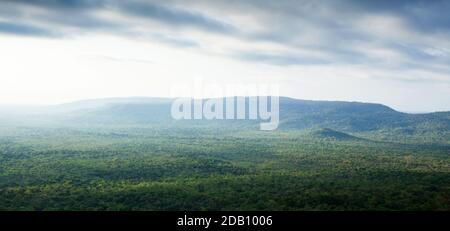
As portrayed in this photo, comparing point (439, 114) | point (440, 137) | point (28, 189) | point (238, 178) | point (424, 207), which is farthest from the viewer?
point (439, 114)

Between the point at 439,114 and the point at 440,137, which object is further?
the point at 439,114

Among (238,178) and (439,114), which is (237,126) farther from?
(238,178)
